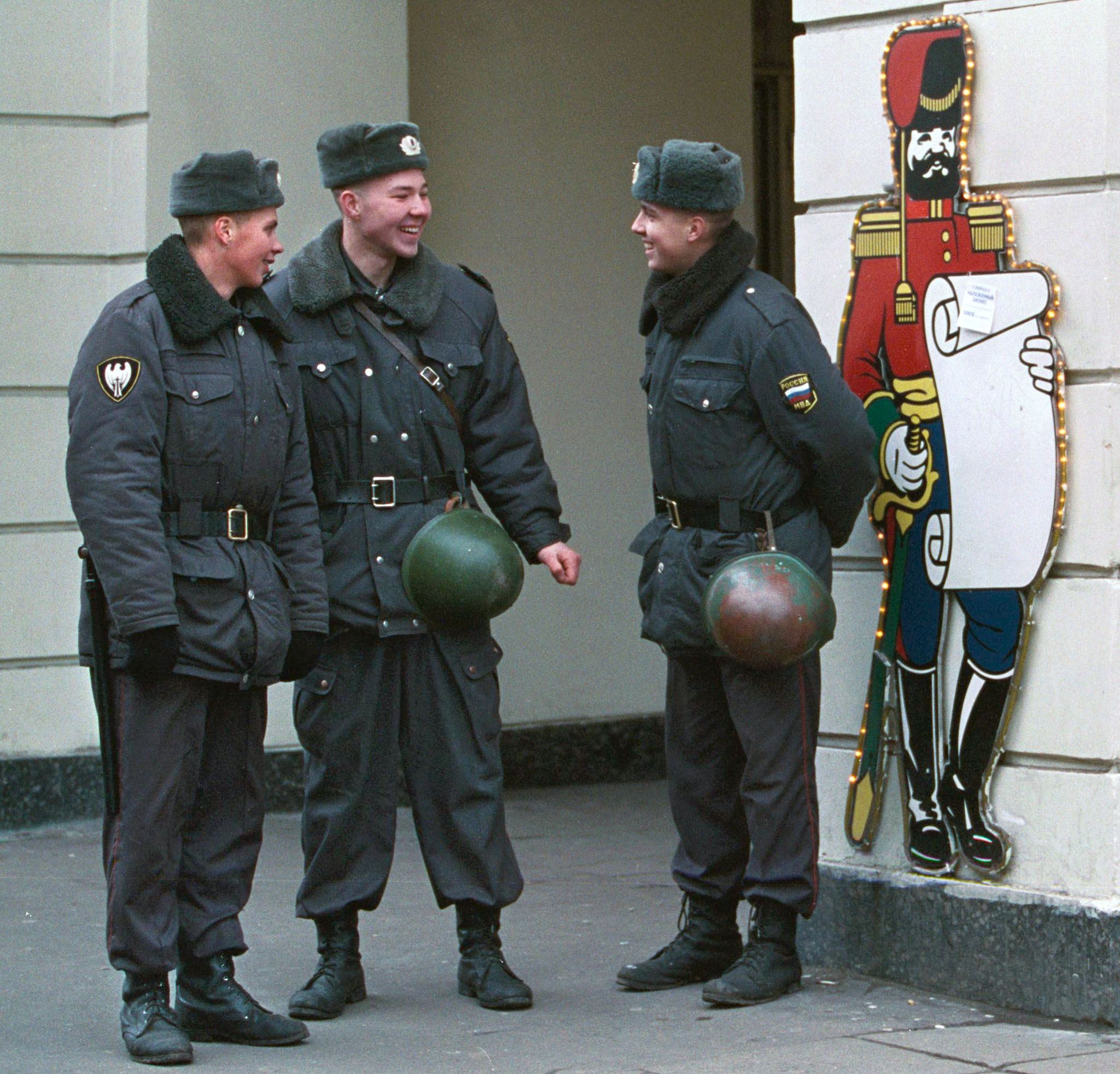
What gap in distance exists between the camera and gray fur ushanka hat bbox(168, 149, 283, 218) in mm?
5152

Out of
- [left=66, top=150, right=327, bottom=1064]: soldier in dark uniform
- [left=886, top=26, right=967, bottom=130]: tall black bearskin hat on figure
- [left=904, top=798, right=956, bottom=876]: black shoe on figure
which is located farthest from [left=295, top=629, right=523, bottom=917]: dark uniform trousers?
[left=886, top=26, right=967, bottom=130]: tall black bearskin hat on figure

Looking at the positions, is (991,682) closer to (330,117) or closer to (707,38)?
(330,117)

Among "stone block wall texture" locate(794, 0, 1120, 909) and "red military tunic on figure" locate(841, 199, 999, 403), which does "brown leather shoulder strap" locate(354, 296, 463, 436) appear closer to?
"red military tunic on figure" locate(841, 199, 999, 403)

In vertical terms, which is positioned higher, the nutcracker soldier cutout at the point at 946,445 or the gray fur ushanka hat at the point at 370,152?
the gray fur ushanka hat at the point at 370,152

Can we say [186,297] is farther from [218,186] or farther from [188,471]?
[188,471]

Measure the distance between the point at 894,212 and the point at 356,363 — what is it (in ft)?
4.71

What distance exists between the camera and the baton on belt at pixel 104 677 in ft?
16.5

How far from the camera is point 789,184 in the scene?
10.5 meters

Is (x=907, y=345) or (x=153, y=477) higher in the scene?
(x=907, y=345)

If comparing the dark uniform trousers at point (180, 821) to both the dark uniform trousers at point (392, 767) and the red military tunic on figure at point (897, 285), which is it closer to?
the dark uniform trousers at point (392, 767)

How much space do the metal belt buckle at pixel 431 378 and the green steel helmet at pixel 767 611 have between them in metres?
0.87

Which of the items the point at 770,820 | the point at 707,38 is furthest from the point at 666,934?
the point at 707,38

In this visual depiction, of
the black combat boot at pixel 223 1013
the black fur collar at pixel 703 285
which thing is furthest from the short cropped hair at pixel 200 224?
the black combat boot at pixel 223 1013

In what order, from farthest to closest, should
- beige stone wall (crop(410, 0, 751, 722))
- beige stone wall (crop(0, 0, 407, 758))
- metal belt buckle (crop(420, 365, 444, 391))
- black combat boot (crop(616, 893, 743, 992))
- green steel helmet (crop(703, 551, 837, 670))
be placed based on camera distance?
beige stone wall (crop(410, 0, 751, 722)), beige stone wall (crop(0, 0, 407, 758)), black combat boot (crop(616, 893, 743, 992)), metal belt buckle (crop(420, 365, 444, 391)), green steel helmet (crop(703, 551, 837, 670))
